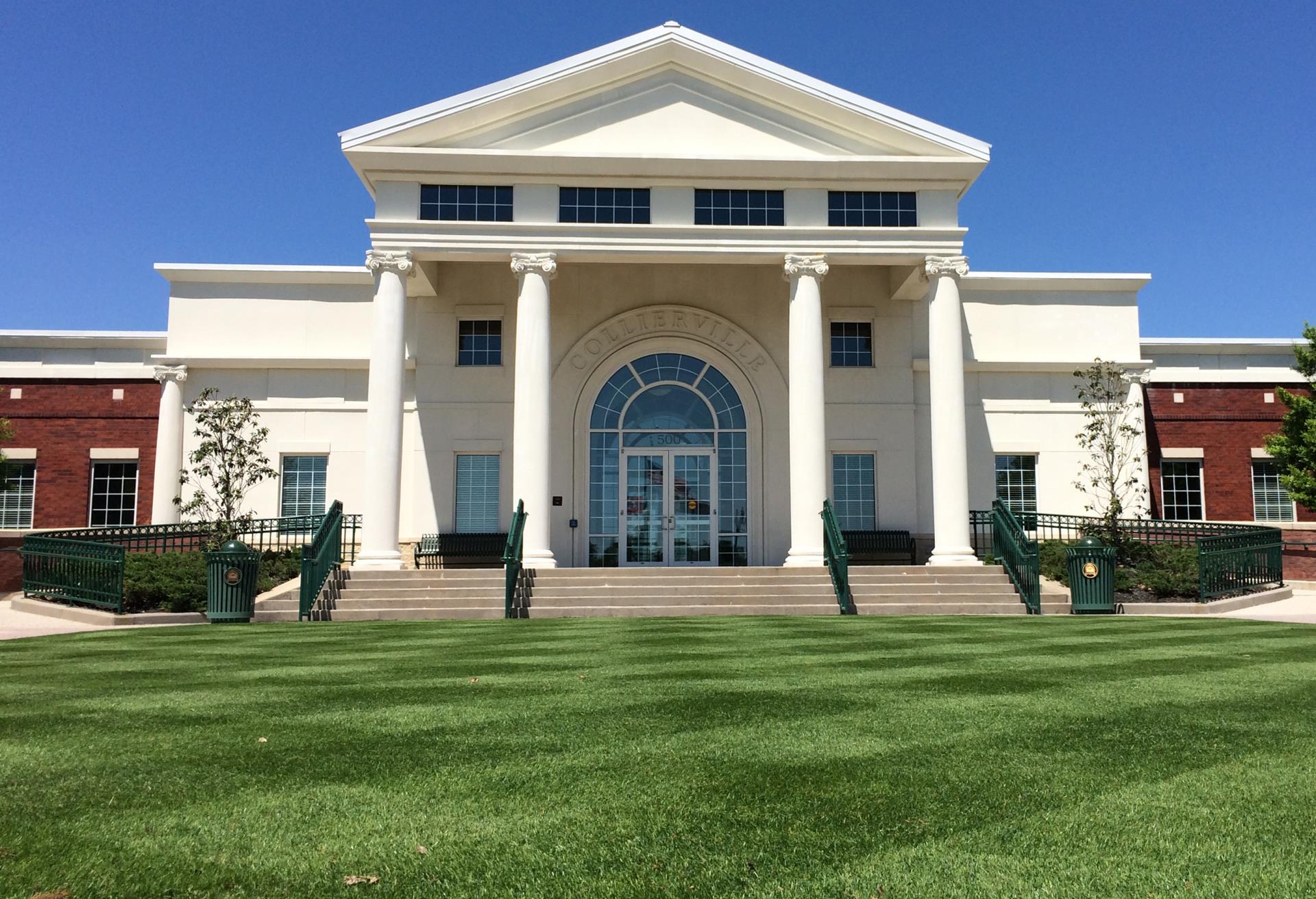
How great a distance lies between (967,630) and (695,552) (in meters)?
12.6

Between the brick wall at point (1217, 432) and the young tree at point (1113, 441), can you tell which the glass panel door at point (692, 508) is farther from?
the brick wall at point (1217, 432)

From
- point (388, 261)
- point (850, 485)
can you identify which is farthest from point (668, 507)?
point (388, 261)

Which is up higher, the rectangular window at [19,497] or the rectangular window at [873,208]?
the rectangular window at [873,208]

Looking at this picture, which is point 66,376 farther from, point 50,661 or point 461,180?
point 50,661

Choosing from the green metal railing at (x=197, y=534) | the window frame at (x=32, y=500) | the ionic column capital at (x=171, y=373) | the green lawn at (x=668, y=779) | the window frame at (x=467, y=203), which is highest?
the window frame at (x=467, y=203)

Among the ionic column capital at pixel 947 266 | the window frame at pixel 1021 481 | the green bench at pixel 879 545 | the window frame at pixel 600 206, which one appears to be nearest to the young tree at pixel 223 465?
the window frame at pixel 600 206

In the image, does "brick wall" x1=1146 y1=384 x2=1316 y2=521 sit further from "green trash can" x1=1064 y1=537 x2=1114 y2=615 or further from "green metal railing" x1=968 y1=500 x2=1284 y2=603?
"green trash can" x1=1064 y1=537 x2=1114 y2=615

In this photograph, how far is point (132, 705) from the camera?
6746mm

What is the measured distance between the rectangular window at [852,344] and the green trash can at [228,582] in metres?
15.0

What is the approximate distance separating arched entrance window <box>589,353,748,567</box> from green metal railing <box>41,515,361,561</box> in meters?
6.08

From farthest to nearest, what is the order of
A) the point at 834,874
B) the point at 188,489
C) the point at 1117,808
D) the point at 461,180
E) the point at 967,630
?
1. the point at 188,489
2. the point at 461,180
3. the point at 967,630
4. the point at 1117,808
5. the point at 834,874

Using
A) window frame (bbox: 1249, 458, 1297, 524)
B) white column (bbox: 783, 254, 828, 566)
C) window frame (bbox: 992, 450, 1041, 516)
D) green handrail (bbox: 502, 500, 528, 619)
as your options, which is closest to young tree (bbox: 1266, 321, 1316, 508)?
window frame (bbox: 1249, 458, 1297, 524)

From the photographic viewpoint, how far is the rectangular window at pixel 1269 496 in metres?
27.5

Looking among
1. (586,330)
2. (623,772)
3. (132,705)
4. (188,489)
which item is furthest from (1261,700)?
(188,489)
